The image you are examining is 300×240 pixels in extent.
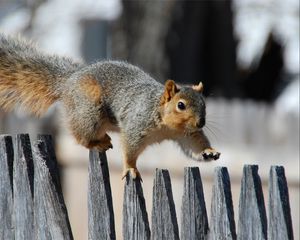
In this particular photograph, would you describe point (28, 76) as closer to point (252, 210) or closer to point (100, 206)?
point (100, 206)

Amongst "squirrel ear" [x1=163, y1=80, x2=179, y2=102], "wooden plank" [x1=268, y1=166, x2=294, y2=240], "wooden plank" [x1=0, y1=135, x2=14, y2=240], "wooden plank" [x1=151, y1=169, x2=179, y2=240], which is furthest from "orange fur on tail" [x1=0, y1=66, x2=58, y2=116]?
"wooden plank" [x1=268, y1=166, x2=294, y2=240]

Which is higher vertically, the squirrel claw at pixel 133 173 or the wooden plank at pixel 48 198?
the squirrel claw at pixel 133 173

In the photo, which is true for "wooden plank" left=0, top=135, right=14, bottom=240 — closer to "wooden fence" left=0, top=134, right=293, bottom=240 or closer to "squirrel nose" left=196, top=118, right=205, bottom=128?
"wooden fence" left=0, top=134, right=293, bottom=240

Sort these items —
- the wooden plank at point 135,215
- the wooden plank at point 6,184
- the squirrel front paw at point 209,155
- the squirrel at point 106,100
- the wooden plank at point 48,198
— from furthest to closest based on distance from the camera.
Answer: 1. the squirrel at point 106,100
2. the squirrel front paw at point 209,155
3. the wooden plank at point 6,184
4. the wooden plank at point 48,198
5. the wooden plank at point 135,215

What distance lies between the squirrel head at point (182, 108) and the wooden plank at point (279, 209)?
116 centimetres

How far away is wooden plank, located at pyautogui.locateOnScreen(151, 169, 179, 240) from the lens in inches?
112

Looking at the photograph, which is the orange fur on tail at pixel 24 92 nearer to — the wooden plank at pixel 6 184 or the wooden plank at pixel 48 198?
the wooden plank at pixel 6 184

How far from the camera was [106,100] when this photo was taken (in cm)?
408

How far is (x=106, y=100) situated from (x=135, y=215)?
118 cm

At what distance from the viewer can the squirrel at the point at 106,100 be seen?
392 cm

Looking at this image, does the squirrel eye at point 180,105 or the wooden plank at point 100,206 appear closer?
the wooden plank at point 100,206

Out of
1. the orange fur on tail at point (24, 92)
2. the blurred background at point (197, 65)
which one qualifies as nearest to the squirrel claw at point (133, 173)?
the orange fur on tail at point (24, 92)

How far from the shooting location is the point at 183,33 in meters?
9.34

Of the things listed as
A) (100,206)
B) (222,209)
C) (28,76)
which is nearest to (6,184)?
(100,206)
